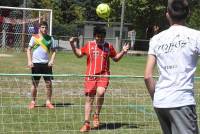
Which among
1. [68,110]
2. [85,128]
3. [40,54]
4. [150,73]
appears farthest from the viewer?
[40,54]

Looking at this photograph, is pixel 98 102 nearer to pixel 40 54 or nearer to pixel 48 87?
pixel 48 87

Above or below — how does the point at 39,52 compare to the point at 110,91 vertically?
above

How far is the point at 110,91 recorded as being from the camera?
11617mm

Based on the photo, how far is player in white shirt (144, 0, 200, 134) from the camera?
14.5ft

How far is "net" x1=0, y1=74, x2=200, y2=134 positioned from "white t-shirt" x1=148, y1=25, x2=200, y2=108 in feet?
8.50

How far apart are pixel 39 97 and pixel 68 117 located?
237cm

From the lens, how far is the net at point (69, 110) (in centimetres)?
844

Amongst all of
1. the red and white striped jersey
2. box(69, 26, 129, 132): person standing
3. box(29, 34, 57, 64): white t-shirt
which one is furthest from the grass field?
box(29, 34, 57, 64): white t-shirt

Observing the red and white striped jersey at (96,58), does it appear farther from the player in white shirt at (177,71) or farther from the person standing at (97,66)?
the player in white shirt at (177,71)

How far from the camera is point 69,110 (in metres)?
9.93

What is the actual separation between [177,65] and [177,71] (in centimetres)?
5

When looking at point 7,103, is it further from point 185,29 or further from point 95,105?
point 185,29

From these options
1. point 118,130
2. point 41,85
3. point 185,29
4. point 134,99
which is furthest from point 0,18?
point 185,29

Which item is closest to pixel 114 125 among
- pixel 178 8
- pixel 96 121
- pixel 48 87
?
pixel 96 121
